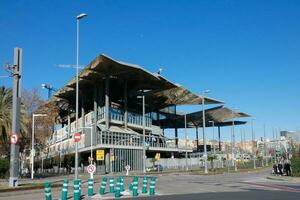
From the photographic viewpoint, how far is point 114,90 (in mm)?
105938

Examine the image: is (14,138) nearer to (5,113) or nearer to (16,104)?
(16,104)

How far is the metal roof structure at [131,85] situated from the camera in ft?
295

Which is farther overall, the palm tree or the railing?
the railing

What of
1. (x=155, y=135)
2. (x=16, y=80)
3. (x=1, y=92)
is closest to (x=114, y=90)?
(x=155, y=135)

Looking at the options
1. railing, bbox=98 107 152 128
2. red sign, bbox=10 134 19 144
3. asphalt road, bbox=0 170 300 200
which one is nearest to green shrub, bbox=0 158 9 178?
asphalt road, bbox=0 170 300 200

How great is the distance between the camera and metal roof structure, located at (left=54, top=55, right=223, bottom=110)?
295ft

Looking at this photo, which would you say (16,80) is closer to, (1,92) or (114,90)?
(1,92)

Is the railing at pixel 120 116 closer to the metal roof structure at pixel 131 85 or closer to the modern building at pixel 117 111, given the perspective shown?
the modern building at pixel 117 111

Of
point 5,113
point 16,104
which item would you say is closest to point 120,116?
point 5,113

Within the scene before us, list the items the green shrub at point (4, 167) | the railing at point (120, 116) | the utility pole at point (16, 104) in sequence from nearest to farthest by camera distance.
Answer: the utility pole at point (16, 104) < the green shrub at point (4, 167) < the railing at point (120, 116)

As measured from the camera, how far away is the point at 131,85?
340ft

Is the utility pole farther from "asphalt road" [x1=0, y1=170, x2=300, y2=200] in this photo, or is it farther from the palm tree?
the palm tree

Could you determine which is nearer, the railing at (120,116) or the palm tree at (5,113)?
the palm tree at (5,113)

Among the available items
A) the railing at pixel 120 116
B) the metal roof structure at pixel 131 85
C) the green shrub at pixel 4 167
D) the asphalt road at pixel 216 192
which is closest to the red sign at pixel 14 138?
the asphalt road at pixel 216 192
